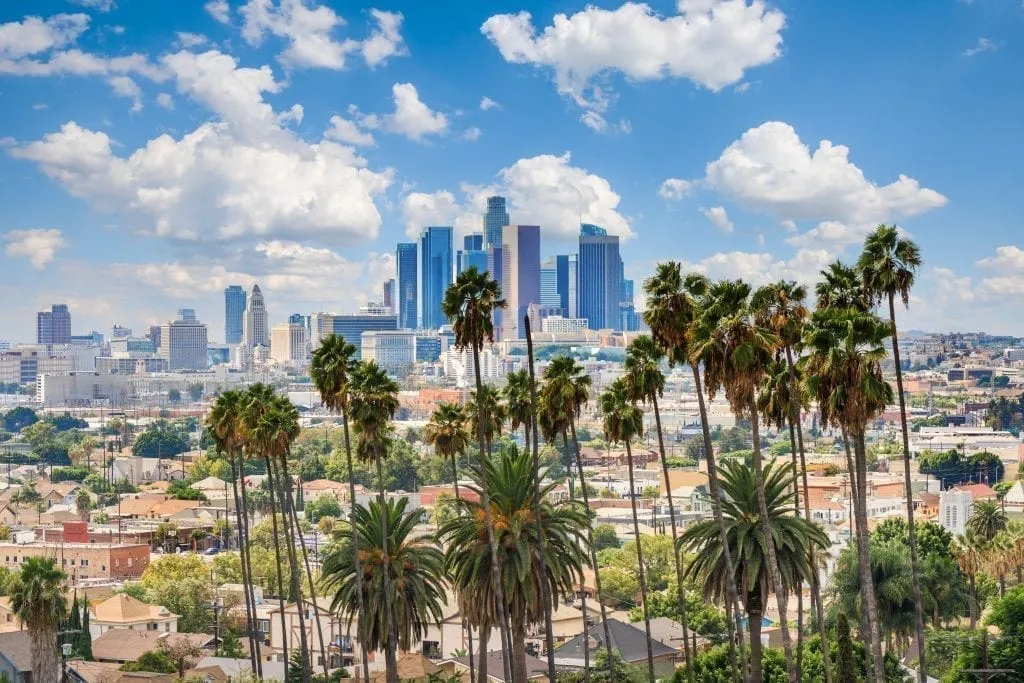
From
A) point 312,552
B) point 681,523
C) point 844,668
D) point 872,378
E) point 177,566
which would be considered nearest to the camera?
point 872,378

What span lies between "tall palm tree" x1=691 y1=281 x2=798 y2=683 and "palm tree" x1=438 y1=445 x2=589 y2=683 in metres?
5.85

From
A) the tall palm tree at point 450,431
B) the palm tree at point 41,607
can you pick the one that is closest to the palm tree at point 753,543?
the tall palm tree at point 450,431

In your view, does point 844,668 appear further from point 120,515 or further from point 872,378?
point 120,515

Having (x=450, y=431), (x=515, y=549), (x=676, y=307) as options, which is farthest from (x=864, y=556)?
(x=450, y=431)

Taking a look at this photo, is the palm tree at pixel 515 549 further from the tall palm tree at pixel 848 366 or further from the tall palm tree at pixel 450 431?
the tall palm tree at pixel 450 431

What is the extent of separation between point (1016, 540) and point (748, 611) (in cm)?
2513

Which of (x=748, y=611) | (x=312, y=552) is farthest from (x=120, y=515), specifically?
(x=748, y=611)

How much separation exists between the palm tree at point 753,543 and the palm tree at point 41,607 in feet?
65.0

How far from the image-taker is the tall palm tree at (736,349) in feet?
98.8

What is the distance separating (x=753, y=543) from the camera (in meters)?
32.5

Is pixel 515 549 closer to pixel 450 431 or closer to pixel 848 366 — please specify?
pixel 848 366

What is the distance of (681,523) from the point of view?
131 metres

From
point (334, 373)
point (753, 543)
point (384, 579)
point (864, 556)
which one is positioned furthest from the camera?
point (334, 373)

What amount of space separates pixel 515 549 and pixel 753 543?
6479mm
